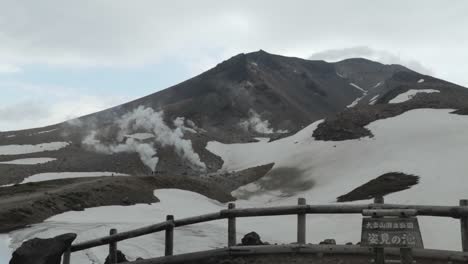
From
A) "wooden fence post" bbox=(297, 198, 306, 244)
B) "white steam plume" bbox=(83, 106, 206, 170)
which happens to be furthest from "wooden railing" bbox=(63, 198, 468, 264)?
"white steam plume" bbox=(83, 106, 206, 170)

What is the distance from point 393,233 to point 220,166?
230 ft

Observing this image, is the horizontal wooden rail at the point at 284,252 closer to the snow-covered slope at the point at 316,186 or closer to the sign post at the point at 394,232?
the sign post at the point at 394,232

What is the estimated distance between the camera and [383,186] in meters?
37.6

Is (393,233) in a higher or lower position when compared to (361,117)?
lower

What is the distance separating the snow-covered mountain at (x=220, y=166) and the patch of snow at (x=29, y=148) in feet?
1.04

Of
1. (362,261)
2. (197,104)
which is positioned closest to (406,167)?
(362,261)

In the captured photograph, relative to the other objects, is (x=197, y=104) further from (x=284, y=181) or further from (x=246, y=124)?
(x=284, y=181)

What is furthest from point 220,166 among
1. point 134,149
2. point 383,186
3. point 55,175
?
point 383,186

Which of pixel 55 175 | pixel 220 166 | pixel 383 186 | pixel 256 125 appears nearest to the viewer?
pixel 383 186

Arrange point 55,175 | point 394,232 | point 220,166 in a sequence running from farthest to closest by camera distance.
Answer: point 220,166 → point 55,175 → point 394,232

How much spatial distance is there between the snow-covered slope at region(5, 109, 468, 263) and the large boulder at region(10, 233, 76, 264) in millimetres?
3801

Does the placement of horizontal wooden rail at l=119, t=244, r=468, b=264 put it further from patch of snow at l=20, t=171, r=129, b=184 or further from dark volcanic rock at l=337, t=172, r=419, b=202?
patch of snow at l=20, t=171, r=129, b=184

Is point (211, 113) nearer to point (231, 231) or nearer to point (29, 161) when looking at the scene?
point (29, 161)

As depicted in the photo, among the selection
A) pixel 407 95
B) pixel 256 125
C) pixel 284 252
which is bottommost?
pixel 284 252
